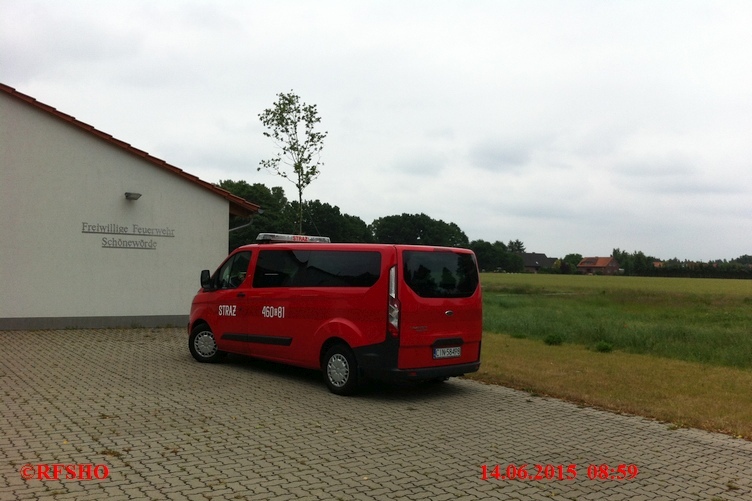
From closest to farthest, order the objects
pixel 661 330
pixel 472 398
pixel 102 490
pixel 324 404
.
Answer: pixel 102 490, pixel 324 404, pixel 472 398, pixel 661 330

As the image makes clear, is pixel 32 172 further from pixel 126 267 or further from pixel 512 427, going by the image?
pixel 512 427

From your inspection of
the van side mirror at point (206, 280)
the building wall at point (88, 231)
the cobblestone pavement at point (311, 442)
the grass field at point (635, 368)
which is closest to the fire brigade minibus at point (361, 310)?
the cobblestone pavement at point (311, 442)

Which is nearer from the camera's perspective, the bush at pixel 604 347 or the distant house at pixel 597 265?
the bush at pixel 604 347

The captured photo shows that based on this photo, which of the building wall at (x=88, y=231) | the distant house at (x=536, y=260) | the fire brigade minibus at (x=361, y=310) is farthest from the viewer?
the distant house at (x=536, y=260)

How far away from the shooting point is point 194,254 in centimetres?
1647

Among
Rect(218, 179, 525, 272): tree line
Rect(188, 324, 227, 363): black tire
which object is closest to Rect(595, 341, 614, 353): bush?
Rect(188, 324, 227, 363): black tire

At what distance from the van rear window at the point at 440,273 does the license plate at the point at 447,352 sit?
2.40ft

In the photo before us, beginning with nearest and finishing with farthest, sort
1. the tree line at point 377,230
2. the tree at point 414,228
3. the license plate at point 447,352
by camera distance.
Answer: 1. the license plate at point 447,352
2. the tree line at point 377,230
3. the tree at point 414,228

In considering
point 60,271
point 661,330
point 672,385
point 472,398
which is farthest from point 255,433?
point 661,330

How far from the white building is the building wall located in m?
0.02

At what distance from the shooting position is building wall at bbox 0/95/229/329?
14.1 meters

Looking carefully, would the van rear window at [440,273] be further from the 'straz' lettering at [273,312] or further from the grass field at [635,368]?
the 'straz' lettering at [273,312]

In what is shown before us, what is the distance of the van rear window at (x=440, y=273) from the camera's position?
26.8ft

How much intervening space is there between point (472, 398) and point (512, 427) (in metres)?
1.65
